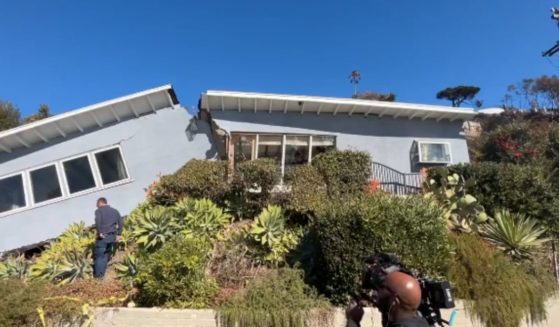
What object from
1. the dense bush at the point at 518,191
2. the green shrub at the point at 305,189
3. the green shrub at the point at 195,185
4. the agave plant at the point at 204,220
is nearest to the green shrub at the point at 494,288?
the dense bush at the point at 518,191

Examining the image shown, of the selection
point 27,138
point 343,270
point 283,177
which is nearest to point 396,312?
A: point 343,270

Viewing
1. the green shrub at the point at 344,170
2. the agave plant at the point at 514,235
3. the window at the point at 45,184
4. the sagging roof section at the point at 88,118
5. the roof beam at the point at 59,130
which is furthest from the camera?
the window at the point at 45,184

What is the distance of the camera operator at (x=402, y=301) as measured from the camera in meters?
2.33

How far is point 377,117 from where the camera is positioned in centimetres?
1429

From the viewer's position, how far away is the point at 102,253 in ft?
25.8

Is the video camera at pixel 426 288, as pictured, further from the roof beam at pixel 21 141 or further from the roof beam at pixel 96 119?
the roof beam at pixel 21 141

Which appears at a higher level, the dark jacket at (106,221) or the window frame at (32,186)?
the window frame at (32,186)

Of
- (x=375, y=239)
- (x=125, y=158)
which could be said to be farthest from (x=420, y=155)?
(x=125, y=158)

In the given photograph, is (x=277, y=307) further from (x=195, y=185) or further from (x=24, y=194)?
(x=24, y=194)

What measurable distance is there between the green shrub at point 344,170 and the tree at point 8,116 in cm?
2226

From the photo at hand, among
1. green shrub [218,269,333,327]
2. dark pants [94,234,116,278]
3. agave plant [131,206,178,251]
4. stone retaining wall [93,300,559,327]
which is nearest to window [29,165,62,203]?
dark pants [94,234,116,278]

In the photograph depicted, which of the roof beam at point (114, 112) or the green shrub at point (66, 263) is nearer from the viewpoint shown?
the green shrub at point (66, 263)

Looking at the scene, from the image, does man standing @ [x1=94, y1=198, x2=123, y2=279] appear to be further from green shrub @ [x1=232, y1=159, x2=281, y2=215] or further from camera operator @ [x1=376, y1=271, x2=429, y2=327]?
camera operator @ [x1=376, y1=271, x2=429, y2=327]

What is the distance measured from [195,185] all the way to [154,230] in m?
2.29
